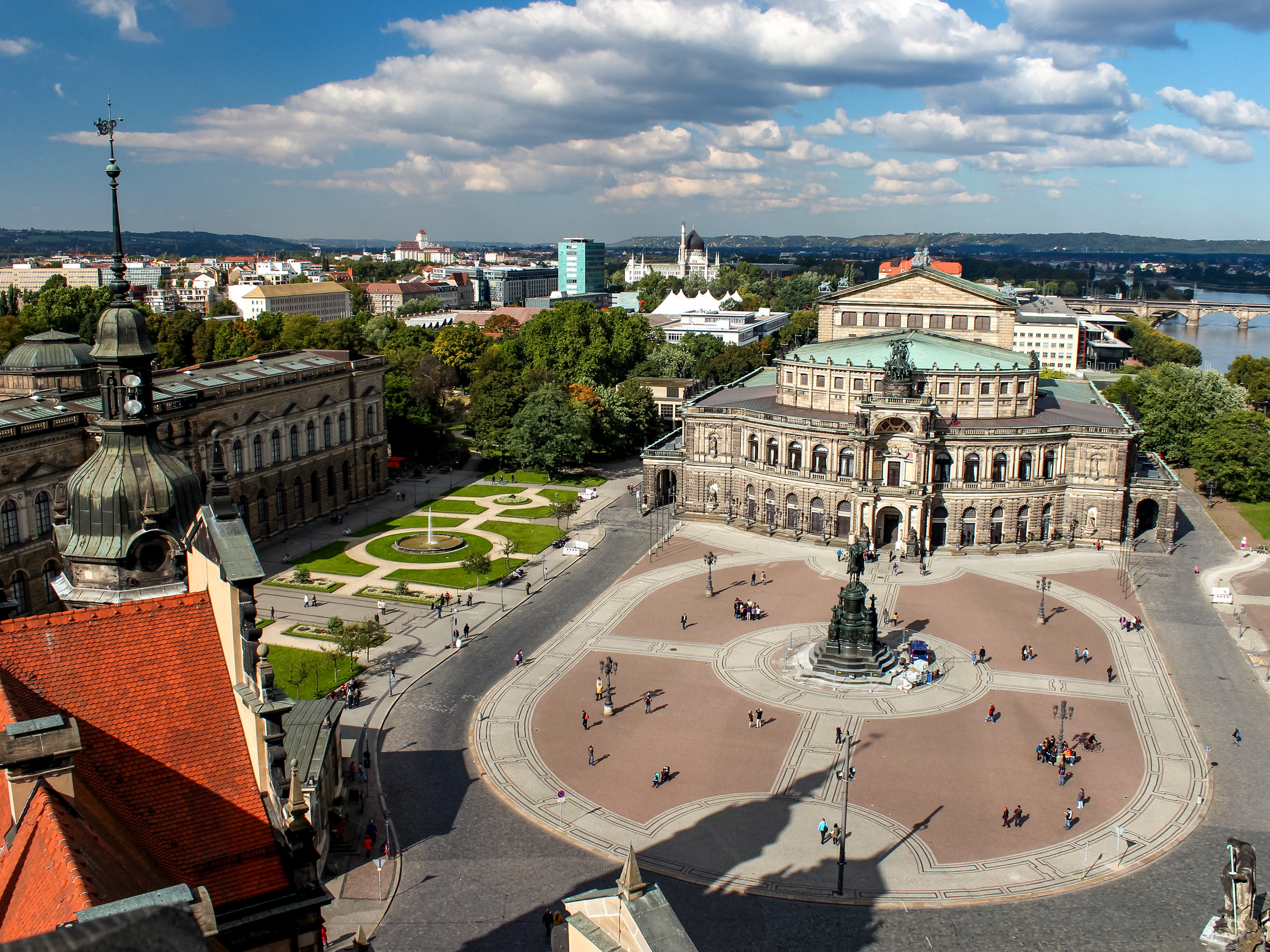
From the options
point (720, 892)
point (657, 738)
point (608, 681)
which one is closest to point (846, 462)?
point (608, 681)

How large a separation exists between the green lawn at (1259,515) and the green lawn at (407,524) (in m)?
67.8

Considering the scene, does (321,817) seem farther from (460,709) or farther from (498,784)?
(460,709)

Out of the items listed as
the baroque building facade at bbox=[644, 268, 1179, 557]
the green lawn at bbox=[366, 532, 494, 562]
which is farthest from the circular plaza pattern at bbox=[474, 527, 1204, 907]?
the green lawn at bbox=[366, 532, 494, 562]

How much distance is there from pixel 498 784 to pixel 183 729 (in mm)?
25644

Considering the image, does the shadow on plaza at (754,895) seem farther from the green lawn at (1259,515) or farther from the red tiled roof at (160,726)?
the green lawn at (1259,515)

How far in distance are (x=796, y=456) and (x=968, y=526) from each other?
1506 cm

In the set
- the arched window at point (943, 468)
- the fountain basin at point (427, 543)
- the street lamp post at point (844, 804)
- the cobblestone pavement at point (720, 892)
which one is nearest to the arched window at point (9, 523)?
the fountain basin at point (427, 543)

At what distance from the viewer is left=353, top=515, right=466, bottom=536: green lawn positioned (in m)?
84.6

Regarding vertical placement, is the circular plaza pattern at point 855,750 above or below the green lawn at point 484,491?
below

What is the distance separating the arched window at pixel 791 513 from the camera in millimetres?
85500

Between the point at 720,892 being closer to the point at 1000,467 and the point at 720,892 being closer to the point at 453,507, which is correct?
the point at 1000,467

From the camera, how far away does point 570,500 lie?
9144 centimetres

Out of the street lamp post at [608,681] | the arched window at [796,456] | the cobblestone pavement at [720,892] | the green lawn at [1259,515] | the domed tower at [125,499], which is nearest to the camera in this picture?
the domed tower at [125,499]

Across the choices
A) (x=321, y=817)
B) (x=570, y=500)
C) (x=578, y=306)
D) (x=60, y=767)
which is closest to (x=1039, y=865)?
(x=321, y=817)
